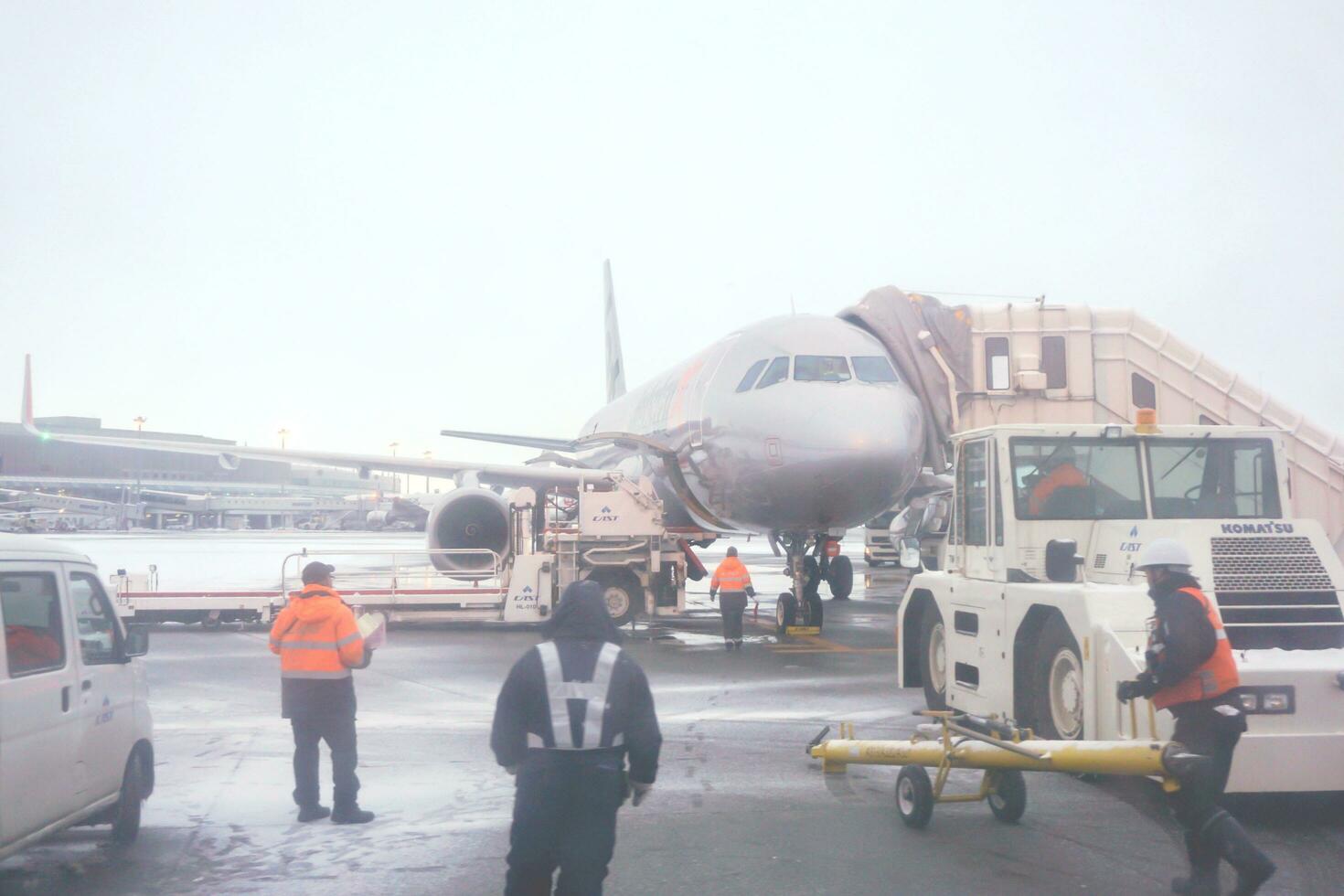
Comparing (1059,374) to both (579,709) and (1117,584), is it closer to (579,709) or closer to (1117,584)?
(1117,584)

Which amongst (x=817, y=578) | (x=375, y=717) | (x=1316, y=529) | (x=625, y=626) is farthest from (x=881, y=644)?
(x=1316, y=529)

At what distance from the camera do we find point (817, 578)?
17.4 meters

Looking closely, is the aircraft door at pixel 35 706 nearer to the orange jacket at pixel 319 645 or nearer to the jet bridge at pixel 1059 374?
the orange jacket at pixel 319 645

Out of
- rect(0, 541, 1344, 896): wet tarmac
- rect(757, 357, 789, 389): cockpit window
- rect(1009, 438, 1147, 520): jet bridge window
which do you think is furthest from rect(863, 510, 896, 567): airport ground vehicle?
rect(1009, 438, 1147, 520): jet bridge window

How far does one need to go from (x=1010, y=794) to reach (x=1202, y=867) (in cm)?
147

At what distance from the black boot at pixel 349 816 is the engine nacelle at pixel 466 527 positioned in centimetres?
1287

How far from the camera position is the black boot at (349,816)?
6.47 m

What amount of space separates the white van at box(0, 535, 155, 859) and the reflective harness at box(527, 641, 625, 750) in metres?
2.35

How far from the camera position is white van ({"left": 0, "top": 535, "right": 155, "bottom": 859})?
16.2 ft

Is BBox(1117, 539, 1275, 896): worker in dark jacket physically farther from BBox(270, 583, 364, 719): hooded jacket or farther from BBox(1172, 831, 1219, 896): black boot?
BBox(270, 583, 364, 719): hooded jacket

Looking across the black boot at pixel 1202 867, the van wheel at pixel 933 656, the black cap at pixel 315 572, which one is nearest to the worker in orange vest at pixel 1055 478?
the van wheel at pixel 933 656

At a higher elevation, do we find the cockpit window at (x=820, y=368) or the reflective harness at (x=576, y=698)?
the cockpit window at (x=820, y=368)

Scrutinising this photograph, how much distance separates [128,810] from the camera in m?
6.05

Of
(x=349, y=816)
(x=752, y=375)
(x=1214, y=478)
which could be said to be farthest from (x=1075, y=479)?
(x=752, y=375)
